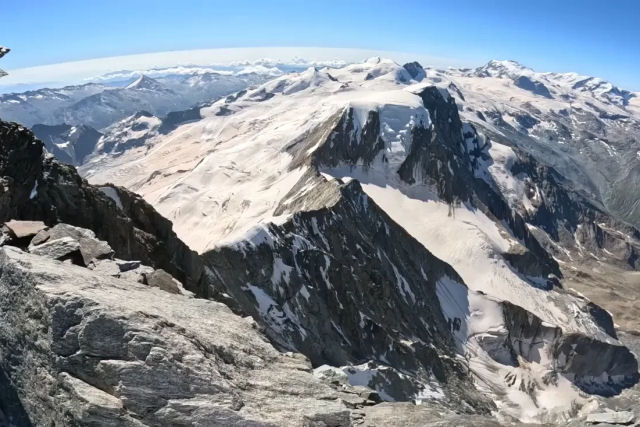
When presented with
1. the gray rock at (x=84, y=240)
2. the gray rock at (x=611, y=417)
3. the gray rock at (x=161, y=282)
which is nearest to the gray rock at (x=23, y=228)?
the gray rock at (x=84, y=240)

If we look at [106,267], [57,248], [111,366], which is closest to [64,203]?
[106,267]

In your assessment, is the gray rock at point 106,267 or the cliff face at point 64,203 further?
the cliff face at point 64,203

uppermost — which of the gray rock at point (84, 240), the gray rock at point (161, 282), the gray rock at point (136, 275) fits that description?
the gray rock at point (84, 240)

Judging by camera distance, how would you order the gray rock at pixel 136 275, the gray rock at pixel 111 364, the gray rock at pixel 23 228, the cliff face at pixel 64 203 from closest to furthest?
1. the gray rock at pixel 111 364
2. the gray rock at pixel 23 228
3. the gray rock at pixel 136 275
4. the cliff face at pixel 64 203

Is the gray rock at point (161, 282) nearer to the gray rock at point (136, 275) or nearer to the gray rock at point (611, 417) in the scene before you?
the gray rock at point (136, 275)

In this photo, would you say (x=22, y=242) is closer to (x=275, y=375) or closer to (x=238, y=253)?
(x=275, y=375)


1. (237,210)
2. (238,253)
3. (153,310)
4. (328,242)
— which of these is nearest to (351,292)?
(328,242)
